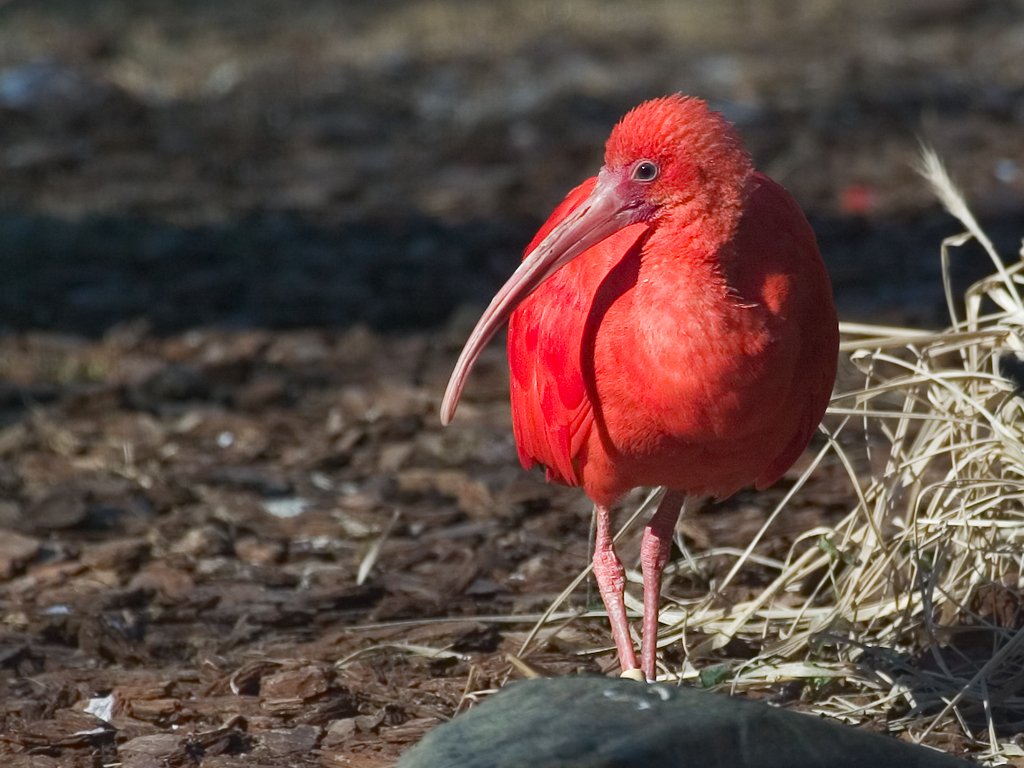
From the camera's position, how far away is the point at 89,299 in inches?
247

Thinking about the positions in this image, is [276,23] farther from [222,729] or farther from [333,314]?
[222,729]

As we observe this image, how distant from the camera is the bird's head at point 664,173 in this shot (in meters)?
3.04

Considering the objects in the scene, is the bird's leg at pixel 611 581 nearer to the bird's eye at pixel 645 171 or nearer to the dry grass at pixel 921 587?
the dry grass at pixel 921 587

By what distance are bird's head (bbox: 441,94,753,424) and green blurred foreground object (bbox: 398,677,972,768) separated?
2.57 ft

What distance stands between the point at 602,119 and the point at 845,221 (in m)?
1.67

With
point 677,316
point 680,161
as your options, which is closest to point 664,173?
point 680,161

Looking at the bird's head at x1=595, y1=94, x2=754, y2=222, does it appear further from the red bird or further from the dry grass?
the dry grass

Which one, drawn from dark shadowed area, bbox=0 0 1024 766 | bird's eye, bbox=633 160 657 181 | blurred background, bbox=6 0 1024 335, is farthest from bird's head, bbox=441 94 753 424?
blurred background, bbox=6 0 1024 335

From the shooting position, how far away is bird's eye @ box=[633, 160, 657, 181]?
308cm

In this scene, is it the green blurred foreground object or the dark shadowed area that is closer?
the green blurred foreground object

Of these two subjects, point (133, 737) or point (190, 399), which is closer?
point (133, 737)

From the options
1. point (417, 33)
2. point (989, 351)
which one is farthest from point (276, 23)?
point (989, 351)

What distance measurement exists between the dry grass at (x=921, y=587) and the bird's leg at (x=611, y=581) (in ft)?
0.62

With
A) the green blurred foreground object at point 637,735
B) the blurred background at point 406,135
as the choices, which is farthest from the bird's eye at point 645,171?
the blurred background at point 406,135
